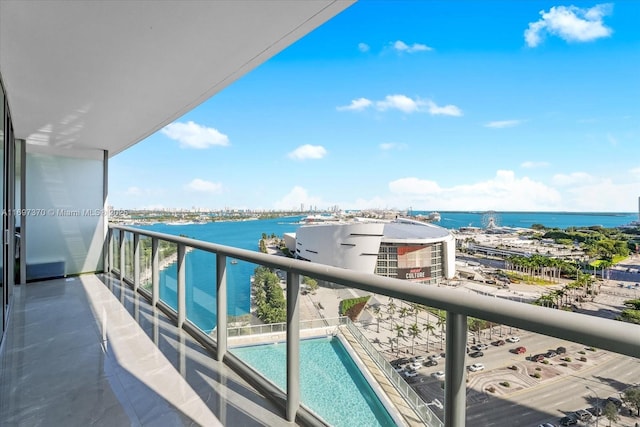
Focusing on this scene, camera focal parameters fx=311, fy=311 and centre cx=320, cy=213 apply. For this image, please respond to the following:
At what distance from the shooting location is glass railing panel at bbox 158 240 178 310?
368 cm

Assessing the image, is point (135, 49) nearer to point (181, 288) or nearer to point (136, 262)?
point (181, 288)

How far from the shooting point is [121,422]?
6.53 ft

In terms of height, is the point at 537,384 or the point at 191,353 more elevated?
the point at 537,384

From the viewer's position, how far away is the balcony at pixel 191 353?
1.04 m

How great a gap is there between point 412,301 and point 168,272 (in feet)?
11.4

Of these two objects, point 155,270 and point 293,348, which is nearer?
point 293,348

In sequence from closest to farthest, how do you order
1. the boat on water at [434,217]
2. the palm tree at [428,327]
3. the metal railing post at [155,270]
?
the palm tree at [428,327]
the metal railing post at [155,270]
the boat on water at [434,217]

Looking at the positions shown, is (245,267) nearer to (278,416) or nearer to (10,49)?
(278,416)

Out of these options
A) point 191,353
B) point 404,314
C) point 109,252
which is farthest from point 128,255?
point 404,314

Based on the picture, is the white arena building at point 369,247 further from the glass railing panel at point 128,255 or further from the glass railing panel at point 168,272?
the glass railing panel at point 128,255

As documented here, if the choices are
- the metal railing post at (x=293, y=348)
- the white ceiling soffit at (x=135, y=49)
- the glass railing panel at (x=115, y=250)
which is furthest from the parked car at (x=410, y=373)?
the glass railing panel at (x=115, y=250)

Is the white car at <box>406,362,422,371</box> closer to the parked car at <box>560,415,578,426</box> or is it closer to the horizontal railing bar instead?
the horizontal railing bar

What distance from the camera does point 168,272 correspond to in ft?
12.8

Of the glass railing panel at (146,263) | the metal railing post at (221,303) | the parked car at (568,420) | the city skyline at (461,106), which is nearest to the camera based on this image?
the parked car at (568,420)
